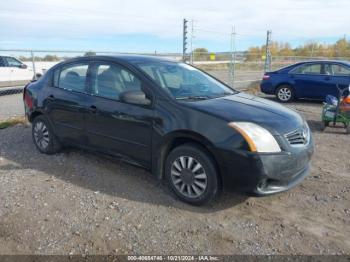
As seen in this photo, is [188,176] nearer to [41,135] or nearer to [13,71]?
[41,135]

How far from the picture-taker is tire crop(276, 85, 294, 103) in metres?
11.2

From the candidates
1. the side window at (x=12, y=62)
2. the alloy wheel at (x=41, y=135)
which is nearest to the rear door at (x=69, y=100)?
the alloy wheel at (x=41, y=135)

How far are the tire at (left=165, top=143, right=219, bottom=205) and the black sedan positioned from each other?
11mm

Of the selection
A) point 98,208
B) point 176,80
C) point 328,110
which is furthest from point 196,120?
point 328,110

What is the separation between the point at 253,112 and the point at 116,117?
→ 168 centimetres

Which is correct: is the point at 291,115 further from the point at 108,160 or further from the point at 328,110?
the point at 328,110

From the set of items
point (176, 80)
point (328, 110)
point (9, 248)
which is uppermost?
point (176, 80)

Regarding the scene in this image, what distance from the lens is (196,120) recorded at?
368 centimetres

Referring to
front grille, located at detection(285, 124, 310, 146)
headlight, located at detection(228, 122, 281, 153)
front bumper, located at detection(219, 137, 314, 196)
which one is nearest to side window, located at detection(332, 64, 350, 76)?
front grille, located at detection(285, 124, 310, 146)

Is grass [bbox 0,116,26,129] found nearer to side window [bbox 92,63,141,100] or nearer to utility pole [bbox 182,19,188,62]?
side window [bbox 92,63,141,100]

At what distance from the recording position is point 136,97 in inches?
157

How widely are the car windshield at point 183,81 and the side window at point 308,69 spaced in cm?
690

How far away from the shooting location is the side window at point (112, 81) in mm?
4316

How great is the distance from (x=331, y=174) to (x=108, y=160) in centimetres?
321
